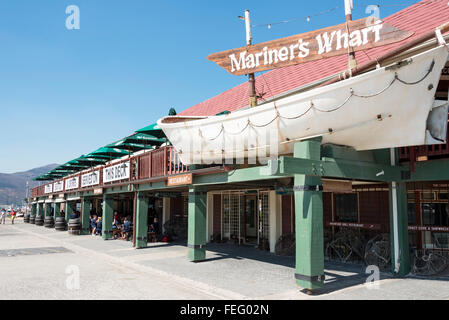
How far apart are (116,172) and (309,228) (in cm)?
1242

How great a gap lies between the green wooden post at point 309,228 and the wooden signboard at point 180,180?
4.62 meters

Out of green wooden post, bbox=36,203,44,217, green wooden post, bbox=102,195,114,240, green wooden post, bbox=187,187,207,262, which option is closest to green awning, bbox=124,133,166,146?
green wooden post, bbox=187,187,207,262

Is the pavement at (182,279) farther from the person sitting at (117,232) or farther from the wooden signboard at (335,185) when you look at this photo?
the person sitting at (117,232)

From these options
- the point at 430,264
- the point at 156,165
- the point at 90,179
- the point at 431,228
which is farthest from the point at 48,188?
the point at 430,264

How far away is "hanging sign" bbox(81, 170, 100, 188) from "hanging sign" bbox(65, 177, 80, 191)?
1.39 metres

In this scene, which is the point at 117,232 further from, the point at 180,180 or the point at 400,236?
the point at 400,236

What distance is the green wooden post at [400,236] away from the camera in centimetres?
864

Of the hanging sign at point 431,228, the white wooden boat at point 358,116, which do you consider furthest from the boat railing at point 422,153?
the hanging sign at point 431,228

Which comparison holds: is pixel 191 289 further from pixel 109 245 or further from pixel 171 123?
pixel 109 245

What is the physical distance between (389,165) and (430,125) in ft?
5.84

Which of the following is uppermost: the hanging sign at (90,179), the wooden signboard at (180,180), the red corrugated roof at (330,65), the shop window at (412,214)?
the red corrugated roof at (330,65)

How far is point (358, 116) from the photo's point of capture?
23.2 ft
